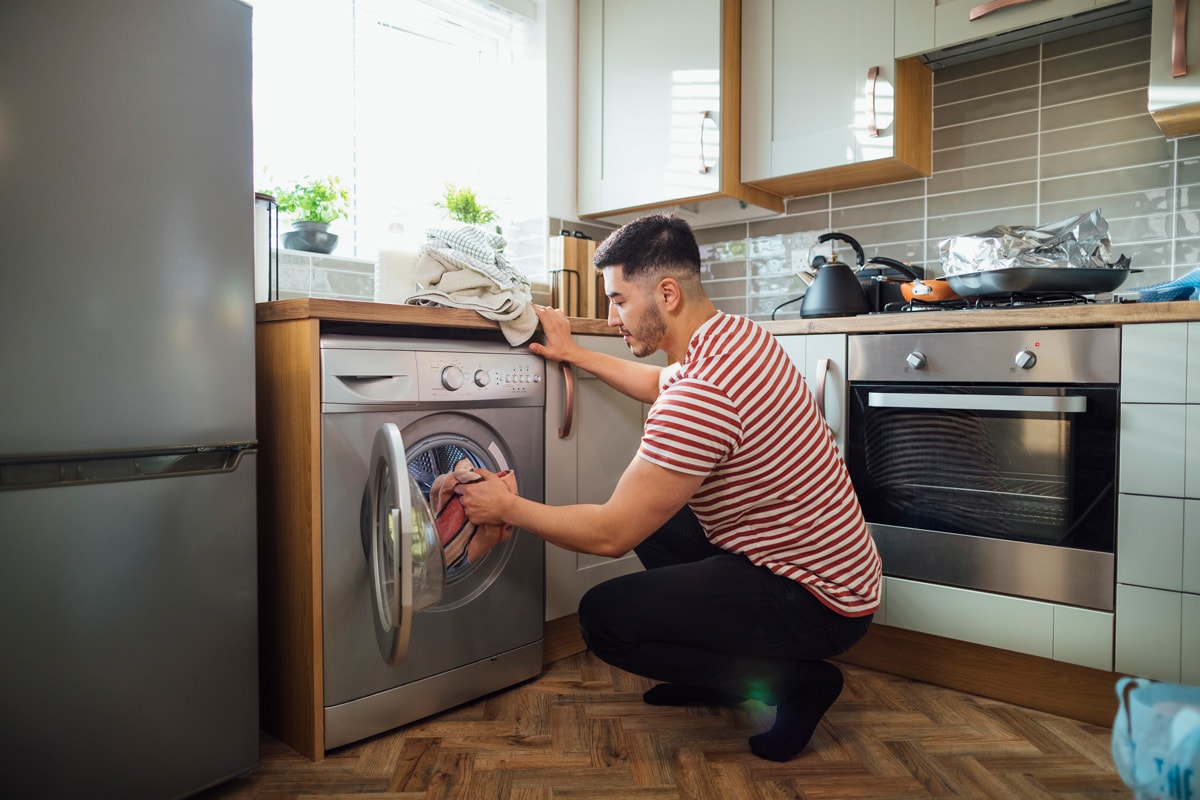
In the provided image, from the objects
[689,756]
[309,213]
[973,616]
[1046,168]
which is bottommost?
[689,756]

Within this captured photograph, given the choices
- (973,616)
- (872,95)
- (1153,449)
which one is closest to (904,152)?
(872,95)

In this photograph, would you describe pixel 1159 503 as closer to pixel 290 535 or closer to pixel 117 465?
pixel 290 535

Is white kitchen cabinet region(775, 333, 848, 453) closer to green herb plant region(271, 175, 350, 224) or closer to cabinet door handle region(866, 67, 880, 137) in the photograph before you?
cabinet door handle region(866, 67, 880, 137)

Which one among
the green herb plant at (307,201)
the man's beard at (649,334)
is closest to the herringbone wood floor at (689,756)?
the man's beard at (649,334)

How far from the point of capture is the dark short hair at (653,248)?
5.43 feet

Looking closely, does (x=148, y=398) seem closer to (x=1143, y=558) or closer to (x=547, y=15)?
(x=1143, y=558)

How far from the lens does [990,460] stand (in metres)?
1.91

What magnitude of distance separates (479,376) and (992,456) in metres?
1.24

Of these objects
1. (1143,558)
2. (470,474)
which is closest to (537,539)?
(470,474)

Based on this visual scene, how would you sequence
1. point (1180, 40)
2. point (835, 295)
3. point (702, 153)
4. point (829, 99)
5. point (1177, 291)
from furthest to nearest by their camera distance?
point (702, 153)
point (829, 99)
point (835, 295)
point (1180, 40)
point (1177, 291)

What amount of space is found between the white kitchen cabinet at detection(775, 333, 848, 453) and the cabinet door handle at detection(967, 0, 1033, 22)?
932 millimetres

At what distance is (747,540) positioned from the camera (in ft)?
5.31

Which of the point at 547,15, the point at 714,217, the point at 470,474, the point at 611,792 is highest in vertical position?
the point at 547,15

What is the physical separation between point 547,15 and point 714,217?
37.4 inches
